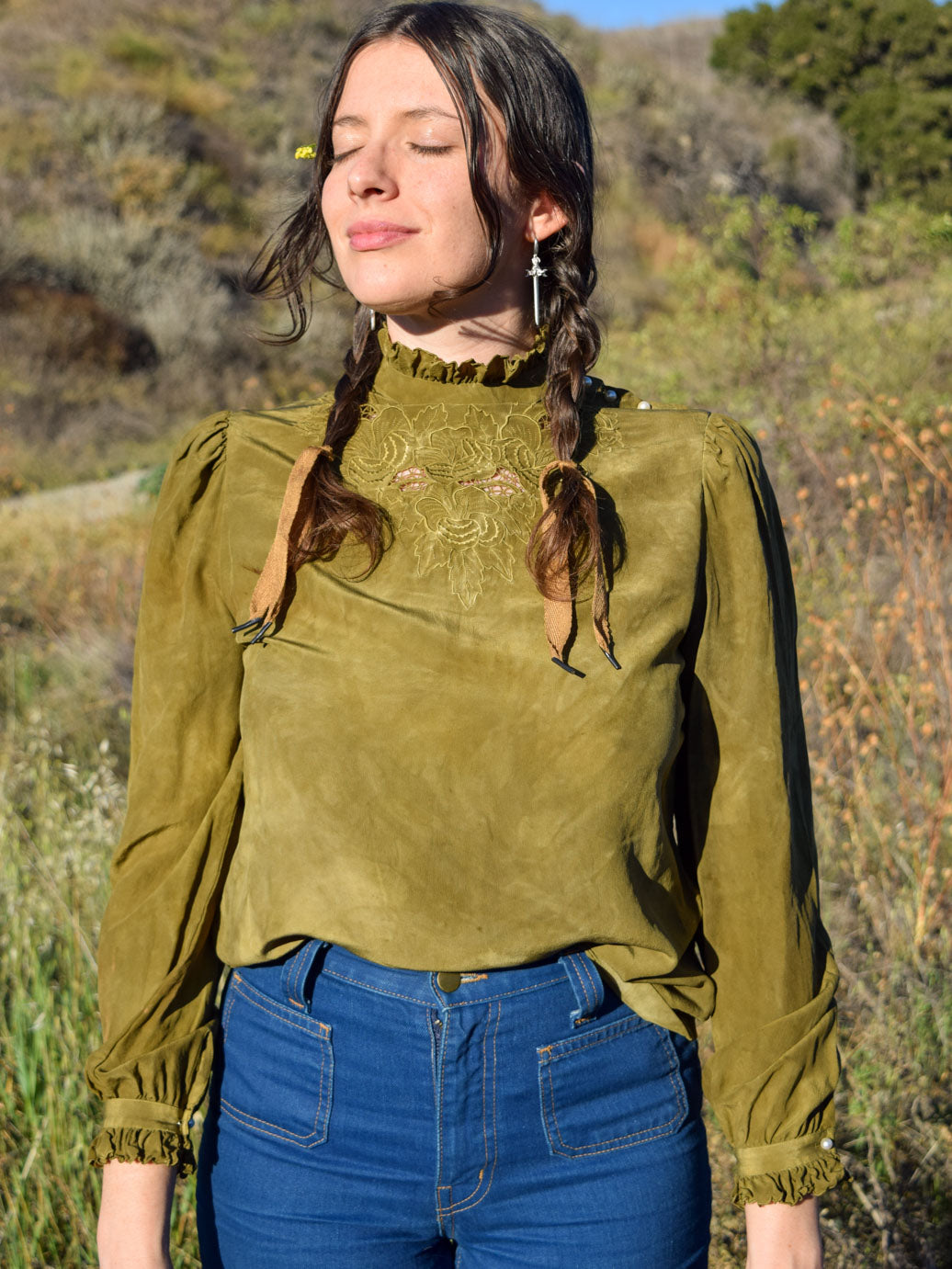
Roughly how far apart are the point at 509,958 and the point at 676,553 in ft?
1.57

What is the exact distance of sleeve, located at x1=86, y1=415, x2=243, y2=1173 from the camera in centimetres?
129

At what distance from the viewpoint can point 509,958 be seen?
3.83 feet

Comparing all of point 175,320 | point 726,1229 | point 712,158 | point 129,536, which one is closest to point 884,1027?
point 726,1229

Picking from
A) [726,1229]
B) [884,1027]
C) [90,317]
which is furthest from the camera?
[90,317]

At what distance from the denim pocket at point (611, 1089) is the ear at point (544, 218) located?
95 centimetres

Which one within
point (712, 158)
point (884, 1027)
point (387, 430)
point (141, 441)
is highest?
point (712, 158)

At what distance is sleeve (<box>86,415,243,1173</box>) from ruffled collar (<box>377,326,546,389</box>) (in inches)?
10.2

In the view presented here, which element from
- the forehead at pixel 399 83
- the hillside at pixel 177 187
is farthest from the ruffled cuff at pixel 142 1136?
the hillside at pixel 177 187

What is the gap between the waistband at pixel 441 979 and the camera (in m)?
1.18

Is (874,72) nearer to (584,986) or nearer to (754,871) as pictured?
(754,871)

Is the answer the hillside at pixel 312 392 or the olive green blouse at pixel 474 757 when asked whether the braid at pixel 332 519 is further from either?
A: the hillside at pixel 312 392

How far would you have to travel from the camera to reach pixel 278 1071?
123 centimetres

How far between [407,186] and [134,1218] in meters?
1.22

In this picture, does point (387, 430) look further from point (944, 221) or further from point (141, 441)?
point (141, 441)
